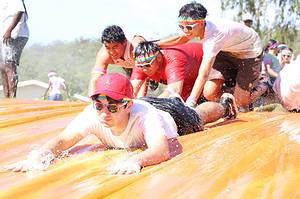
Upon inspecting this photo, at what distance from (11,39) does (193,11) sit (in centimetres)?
262

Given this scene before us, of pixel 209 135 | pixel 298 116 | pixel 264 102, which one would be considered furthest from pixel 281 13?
pixel 209 135

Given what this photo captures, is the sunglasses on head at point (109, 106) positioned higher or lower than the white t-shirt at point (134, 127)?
higher

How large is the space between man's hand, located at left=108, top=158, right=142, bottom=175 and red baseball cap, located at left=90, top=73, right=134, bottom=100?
35 cm

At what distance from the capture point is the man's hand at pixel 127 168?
8.66ft

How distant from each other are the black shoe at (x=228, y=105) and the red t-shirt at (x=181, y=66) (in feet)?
1.17

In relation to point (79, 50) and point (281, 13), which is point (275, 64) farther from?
point (79, 50)

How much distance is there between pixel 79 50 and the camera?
147 feet

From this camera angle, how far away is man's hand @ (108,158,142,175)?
264 centimetres

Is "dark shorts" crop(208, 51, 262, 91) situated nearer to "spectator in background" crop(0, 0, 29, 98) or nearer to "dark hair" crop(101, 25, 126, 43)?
"dark hair" crop(101, 25, 126, 43)

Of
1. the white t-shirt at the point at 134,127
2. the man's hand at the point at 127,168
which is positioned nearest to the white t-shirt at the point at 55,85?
the white t-shirt at the point at 134,127

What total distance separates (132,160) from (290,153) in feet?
2.70

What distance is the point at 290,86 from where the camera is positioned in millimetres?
5086

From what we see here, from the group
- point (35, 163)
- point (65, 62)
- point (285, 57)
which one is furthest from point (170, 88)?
point (65, 62)

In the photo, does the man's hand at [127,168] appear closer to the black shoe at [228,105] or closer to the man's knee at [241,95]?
the black shoe at [228,105]
